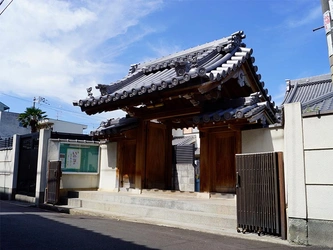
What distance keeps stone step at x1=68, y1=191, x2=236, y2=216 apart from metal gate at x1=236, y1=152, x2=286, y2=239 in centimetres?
90

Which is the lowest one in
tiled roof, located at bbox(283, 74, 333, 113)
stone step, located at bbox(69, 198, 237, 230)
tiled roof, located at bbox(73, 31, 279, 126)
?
stone step, located at bbox(69, 198, 237, 230)

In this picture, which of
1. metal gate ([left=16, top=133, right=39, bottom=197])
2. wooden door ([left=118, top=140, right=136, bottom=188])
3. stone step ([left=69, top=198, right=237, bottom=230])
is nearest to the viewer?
stone step ([left=69, top=198, right=237, bottom=230])

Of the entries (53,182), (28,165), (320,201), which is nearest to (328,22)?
(320,201)

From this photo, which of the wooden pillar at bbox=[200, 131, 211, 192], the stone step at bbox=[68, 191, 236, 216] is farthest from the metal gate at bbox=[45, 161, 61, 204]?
the wooden pillar at bbox=[200, 131, 211, 192]

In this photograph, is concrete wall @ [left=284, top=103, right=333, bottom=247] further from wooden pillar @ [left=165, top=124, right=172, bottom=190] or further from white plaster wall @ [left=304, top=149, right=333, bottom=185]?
wooden pillar @ [left=165, top=124, right=172, bottom=190]

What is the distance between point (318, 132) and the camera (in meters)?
6.36

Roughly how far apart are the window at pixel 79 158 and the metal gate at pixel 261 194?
8082 mm

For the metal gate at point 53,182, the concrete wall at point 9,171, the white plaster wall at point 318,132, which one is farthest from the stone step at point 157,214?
the concrete wall at point 9,171

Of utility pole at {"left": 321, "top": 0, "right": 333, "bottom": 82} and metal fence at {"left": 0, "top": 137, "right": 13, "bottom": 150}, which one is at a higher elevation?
utility pole at {"left": 321, "top": 0, "right": 333, "bottom": 82}

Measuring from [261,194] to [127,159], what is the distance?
700 centimetres

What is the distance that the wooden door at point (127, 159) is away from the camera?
12.6 metres

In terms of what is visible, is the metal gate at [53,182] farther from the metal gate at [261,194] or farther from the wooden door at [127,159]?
the metal gate at [261,194]

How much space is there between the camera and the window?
519 inches

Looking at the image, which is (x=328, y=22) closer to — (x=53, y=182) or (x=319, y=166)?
(x=319, y=166)
